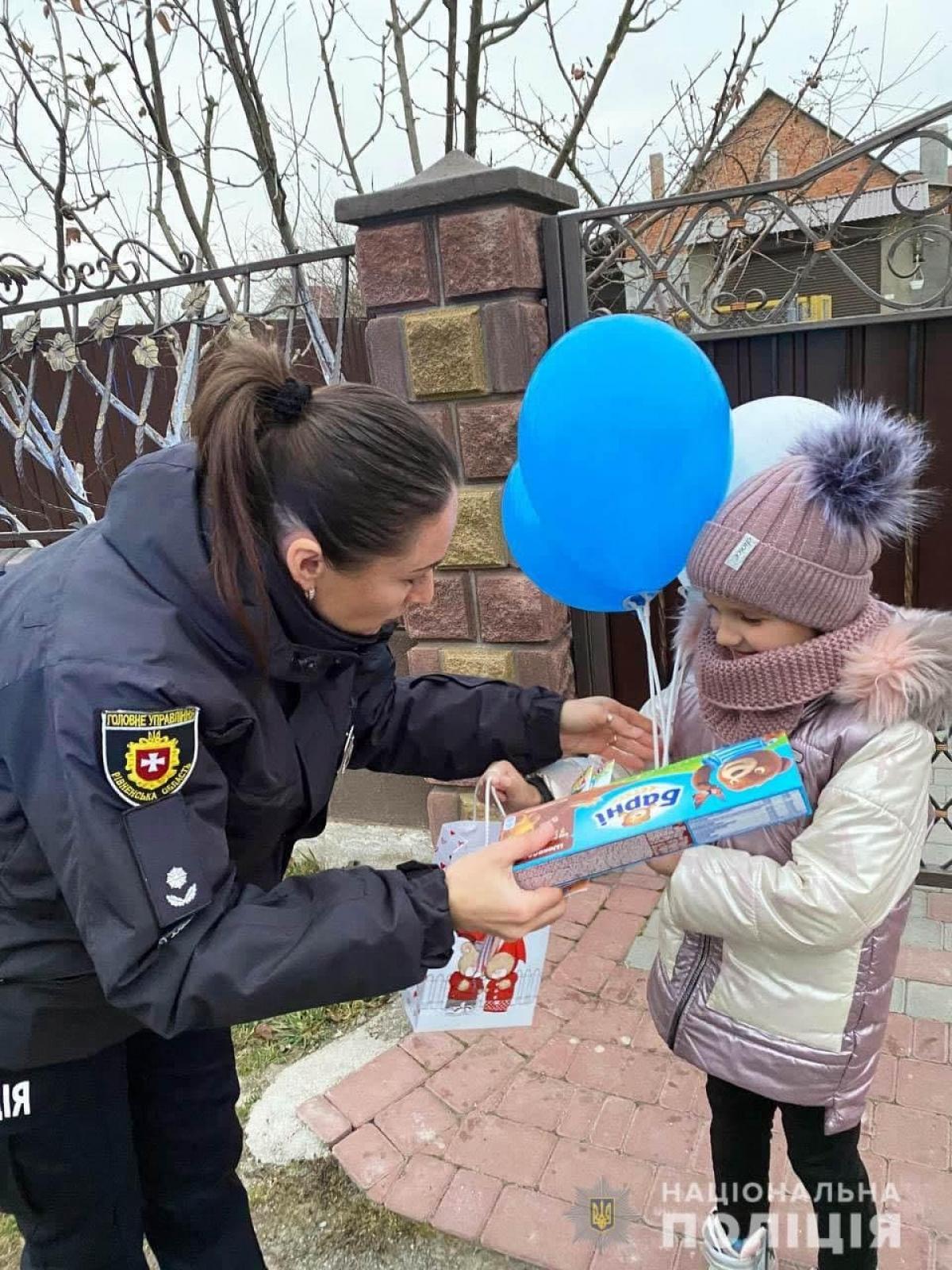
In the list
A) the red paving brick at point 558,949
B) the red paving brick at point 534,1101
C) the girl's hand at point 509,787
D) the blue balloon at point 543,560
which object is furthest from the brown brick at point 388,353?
the red paving brick at point 534,1101

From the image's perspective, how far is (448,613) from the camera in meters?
3.13

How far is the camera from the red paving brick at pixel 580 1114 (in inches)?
86.7

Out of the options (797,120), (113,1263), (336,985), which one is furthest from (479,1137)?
(797,120)

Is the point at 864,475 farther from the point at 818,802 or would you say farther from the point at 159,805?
the point at 159,805

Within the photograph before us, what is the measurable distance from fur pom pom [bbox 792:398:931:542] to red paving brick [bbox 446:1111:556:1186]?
168 centimetres

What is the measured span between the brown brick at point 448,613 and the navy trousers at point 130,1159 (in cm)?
170

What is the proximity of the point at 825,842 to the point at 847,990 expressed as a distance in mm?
293

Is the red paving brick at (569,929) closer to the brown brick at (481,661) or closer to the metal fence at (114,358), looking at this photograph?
the brown brick at (481,661)

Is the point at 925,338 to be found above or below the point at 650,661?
above

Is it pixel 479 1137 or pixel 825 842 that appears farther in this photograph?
pixel 479 1137

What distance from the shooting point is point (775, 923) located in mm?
1344

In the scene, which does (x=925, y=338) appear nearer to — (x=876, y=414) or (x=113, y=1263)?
(x=876, y=414)

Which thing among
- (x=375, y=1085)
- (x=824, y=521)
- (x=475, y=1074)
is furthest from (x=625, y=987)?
(x=824, y=521)

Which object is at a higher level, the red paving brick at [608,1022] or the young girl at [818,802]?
the young girl at [818,802]
